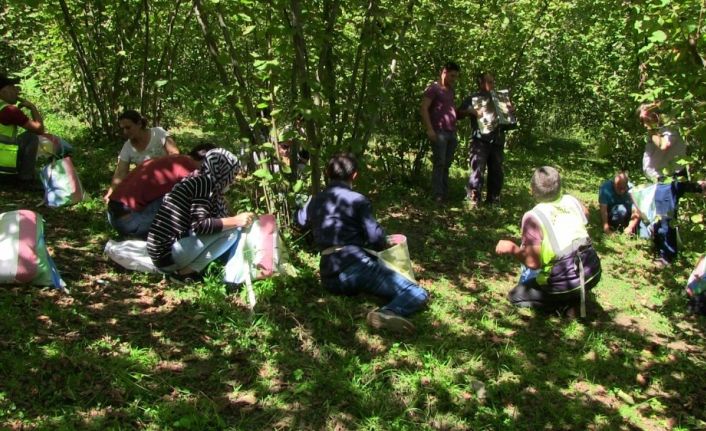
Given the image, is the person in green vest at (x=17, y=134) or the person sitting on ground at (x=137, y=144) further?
the person in green vest at (x=17, y=134)

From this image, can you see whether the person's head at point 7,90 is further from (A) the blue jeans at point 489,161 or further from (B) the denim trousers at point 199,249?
(A) the blue jeans at point 489,161

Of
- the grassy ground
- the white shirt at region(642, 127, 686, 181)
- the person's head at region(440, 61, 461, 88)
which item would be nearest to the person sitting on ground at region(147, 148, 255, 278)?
the grassy ground

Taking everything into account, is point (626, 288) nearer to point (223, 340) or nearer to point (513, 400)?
point (513, 400)

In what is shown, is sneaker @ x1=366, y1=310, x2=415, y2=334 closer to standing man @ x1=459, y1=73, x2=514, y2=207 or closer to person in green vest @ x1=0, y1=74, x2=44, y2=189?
standing man @ x1=459, y1=73, x2=514, y2=207

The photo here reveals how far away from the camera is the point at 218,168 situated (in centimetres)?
434

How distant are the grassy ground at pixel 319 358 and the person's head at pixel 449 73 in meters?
2.61

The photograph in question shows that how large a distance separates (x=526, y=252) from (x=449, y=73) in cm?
327

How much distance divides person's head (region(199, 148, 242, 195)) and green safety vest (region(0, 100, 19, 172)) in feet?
8.99

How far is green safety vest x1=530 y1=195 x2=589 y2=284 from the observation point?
165 inches

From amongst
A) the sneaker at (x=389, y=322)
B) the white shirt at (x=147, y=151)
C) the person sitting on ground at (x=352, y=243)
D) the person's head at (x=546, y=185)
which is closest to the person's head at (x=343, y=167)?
the person sitting on ground at (x=352, y=243)

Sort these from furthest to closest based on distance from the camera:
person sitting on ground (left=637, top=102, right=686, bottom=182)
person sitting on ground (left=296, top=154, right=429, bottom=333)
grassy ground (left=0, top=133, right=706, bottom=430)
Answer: person sitting on ground (left=637, top=102, right=686, bottom=182)
person sitting on ground (left=296, top=154, right=429, bottom=333)
grassy ground (left=0, top=133, right=706, bottom=430)

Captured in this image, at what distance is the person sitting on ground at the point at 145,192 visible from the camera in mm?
4637

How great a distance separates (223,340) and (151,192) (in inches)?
62.3

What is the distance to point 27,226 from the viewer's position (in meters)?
3.80
